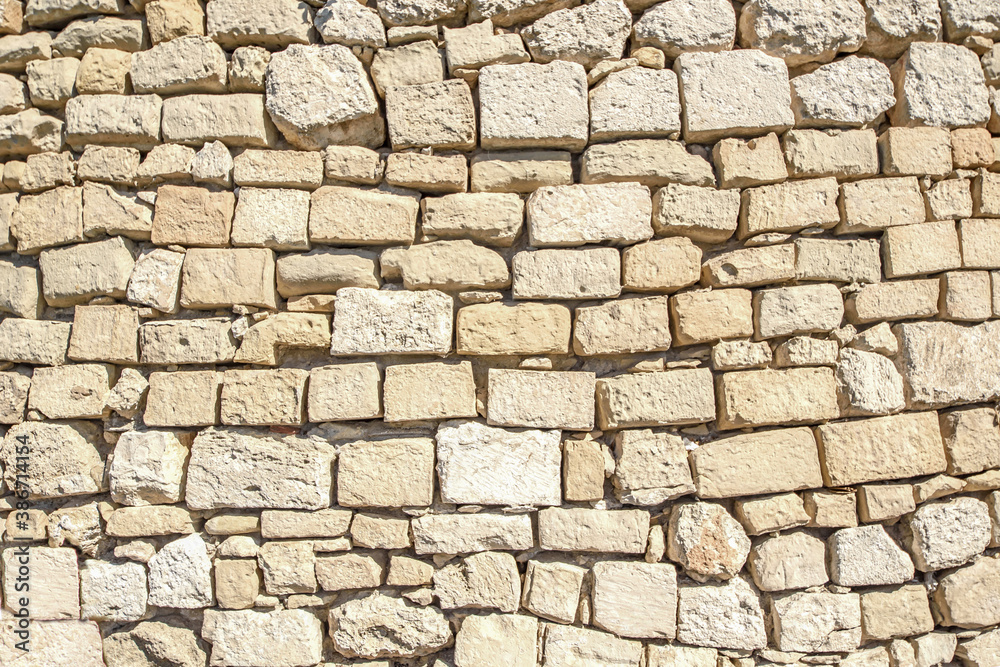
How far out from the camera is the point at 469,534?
2570 millimetres

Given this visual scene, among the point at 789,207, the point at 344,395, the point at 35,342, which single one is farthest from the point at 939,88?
the point at 35,342

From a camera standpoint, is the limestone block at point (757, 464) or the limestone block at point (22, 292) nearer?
the limestone block at point (757, 464)

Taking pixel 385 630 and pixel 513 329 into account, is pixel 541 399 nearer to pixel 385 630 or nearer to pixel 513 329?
pixel 513 329

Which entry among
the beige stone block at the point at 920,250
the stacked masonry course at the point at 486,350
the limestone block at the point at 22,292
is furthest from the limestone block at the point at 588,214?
the limestone block at the point at 22,292

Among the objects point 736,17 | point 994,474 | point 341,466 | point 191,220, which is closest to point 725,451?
point 994,474

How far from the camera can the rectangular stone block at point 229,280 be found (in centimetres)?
263

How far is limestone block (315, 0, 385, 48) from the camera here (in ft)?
8.82

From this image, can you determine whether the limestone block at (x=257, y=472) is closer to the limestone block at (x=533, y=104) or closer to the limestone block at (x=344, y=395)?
the limestone block at (x=344, y=395)

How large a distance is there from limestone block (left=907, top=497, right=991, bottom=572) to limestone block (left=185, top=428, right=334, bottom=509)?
264cm

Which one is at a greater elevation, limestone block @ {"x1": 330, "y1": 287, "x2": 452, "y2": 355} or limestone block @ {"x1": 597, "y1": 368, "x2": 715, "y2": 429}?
limestone block @ {"x1": 330, "y1": 287, "x2": 452, "y2": 355}

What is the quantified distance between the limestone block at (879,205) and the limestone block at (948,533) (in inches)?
51.4

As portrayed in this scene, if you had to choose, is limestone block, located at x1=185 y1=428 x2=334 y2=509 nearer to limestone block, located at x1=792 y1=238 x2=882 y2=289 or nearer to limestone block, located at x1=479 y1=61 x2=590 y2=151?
limestone block, located at x1=479 y1=61 x2=590 y2=151

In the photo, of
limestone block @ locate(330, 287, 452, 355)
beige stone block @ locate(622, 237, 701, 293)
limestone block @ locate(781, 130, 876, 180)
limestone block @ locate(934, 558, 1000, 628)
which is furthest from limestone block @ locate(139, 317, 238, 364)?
limestone block @ locate(934, 558, 1000, 628)

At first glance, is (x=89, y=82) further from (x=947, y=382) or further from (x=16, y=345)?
(x=947, y=382)
